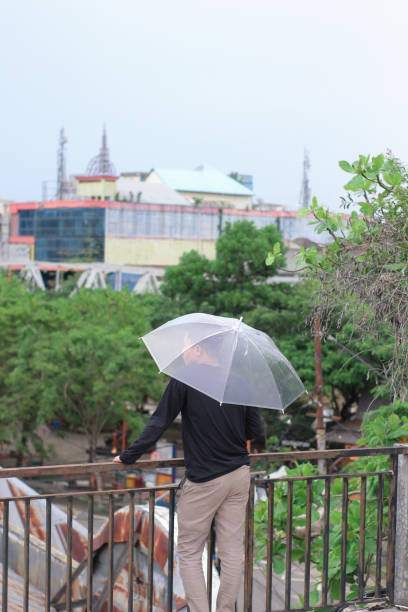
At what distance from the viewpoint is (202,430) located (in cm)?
396

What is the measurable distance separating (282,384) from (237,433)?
0.42 metres

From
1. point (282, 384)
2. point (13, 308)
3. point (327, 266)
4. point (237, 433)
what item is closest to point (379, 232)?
point (327, 266)

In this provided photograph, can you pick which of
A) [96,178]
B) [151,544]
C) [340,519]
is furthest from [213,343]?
[96,178]

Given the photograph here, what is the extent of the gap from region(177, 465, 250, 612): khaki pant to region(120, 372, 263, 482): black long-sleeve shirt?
0.08m

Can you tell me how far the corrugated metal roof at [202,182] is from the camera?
111m

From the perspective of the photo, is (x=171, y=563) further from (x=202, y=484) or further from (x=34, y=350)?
(x=34, y=350)

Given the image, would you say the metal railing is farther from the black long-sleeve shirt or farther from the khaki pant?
the black long-sleeve shirt

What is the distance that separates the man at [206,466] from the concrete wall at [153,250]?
269 ft

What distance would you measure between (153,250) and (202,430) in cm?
8423

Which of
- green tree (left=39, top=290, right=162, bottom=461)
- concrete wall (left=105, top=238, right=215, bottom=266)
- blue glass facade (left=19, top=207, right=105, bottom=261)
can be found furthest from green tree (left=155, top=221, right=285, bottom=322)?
concrete wall (left=105, top=238, right=215, bottom=266)

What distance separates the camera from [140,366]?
28469mm

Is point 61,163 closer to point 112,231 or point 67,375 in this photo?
point 112,231

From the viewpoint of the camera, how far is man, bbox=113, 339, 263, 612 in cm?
394

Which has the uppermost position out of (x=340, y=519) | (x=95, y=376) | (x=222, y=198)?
(x=222, y=198)
